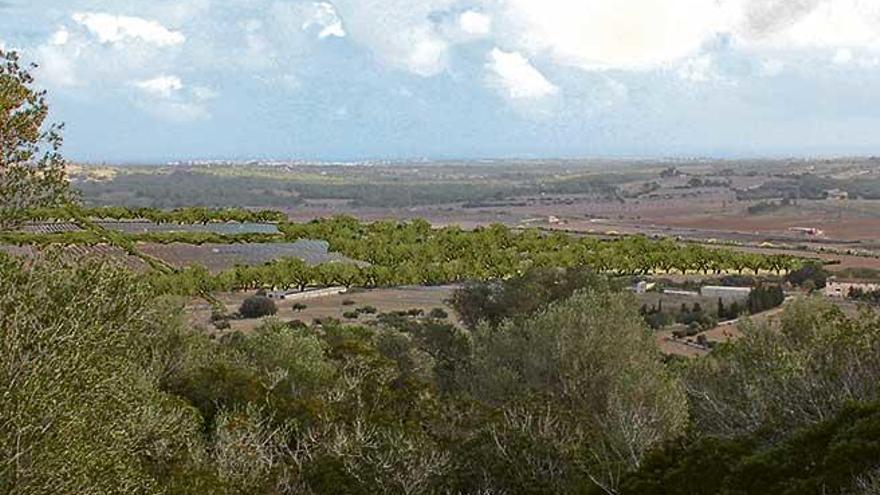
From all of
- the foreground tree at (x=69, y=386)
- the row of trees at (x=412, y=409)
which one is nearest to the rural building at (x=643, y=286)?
the row of trees at (x=412, y=409)

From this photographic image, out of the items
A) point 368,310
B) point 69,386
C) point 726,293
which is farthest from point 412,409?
point 726,293

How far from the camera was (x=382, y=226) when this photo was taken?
360 ft

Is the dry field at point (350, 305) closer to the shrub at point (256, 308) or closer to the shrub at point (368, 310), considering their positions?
the shrub at point (368, 310)

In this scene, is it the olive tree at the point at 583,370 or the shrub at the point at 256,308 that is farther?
the shrub at the point at 256,308

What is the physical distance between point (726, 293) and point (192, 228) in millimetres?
Result: 57724

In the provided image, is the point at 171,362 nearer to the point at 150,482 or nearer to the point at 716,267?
the point at 150,482

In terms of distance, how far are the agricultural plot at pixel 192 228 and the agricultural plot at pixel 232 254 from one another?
630cm

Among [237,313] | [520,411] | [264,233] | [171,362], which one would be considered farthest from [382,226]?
[520,411]

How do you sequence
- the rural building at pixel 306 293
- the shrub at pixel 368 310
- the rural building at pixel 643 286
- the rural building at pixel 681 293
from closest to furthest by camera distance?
the shrub at pixel 368 310 → the rural building at pixel 306 293 → the rural building at pixel 681 293 → the rural building at pixel 643 286

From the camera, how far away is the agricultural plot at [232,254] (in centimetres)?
7825

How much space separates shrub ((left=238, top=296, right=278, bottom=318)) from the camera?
211 feet

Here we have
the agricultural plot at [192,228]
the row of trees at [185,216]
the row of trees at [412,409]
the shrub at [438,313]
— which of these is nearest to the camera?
the row of trees at [412,409]

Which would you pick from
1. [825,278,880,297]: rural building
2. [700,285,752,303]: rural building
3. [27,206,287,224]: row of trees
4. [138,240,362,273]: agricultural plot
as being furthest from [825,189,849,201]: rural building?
[138,240,362,273]: agricultural plot

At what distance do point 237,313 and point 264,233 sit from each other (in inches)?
1430
